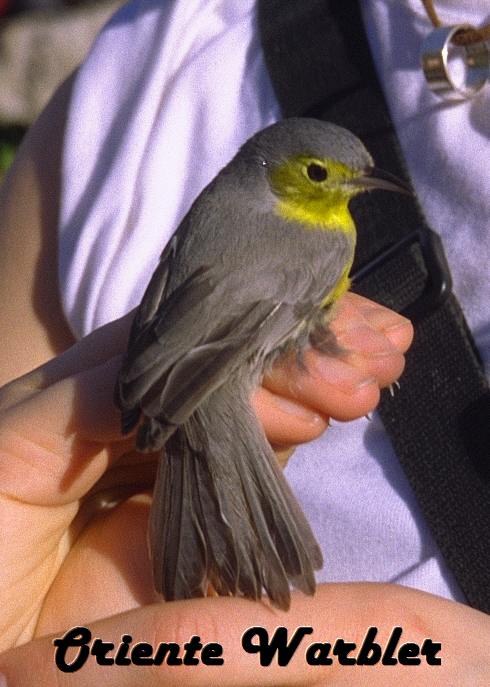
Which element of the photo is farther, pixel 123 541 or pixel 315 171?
pixel 315 171

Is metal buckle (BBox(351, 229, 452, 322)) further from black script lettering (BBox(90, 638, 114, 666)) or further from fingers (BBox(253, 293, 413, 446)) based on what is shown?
black script lettering (BBox(90, 638, 114, 666))

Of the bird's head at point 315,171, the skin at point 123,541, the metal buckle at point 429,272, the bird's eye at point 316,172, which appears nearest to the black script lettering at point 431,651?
the skin at point 123,541


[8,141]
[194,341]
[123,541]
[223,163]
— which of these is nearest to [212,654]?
[123,541]

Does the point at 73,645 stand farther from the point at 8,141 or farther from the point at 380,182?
the point at 8,141

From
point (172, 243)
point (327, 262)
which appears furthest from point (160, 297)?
point (327, 262)

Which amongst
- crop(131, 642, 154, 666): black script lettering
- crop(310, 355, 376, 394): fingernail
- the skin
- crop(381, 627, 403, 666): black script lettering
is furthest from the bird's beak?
crop(131, 642, 154, 666): black script lettering

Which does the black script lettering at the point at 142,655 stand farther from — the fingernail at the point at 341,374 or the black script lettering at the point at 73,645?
the fingernail at the point at 341,374

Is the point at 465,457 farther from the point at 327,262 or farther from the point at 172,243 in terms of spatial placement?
the point at 172,243
